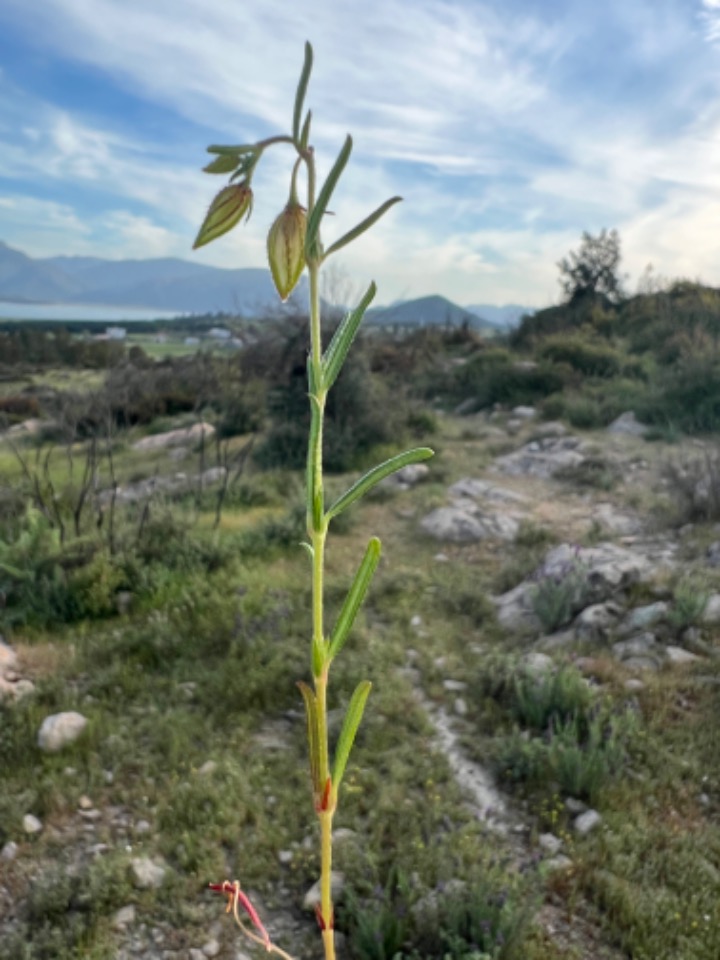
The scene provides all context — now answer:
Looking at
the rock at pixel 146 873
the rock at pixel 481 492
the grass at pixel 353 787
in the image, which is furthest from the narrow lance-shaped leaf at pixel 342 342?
the rock at pixel 481 492

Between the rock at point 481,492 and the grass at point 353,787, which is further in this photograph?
the rock at point 481,492

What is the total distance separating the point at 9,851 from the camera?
98.2 inches

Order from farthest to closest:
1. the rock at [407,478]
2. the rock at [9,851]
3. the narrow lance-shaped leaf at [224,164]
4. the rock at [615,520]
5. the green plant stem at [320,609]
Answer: the rock at [407,478], the rock at [615,520], the rock at [9,851], the narrow lance-shaped leaf at [224,164], the green plant stem at [320,609]

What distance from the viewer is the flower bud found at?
0.69 metres

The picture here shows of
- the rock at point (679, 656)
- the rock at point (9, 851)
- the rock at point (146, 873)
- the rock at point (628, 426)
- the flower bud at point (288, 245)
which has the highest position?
the flower bud at point (288, 245)

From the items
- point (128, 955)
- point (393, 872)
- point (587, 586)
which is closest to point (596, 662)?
point (587, 586)

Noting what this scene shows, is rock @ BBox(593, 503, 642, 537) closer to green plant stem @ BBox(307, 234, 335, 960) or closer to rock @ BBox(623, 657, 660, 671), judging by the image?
rock @ BBox(623, 657, 660, 671)

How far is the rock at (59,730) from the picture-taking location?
303cm

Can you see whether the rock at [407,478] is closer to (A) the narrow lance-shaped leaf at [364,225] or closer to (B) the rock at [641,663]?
(B) the rock at [641,663]

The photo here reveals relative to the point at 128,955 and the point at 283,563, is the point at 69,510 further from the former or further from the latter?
the point at 128,955

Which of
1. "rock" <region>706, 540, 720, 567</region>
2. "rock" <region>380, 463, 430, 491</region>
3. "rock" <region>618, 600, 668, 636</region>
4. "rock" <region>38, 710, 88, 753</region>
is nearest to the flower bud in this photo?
"rock" <region>38, 710, 88, 753</region>

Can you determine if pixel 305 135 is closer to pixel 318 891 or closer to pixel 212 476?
pixel 318 891

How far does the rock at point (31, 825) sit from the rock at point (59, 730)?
0.38 meters

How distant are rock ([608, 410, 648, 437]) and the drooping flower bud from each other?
8433 millimetres
